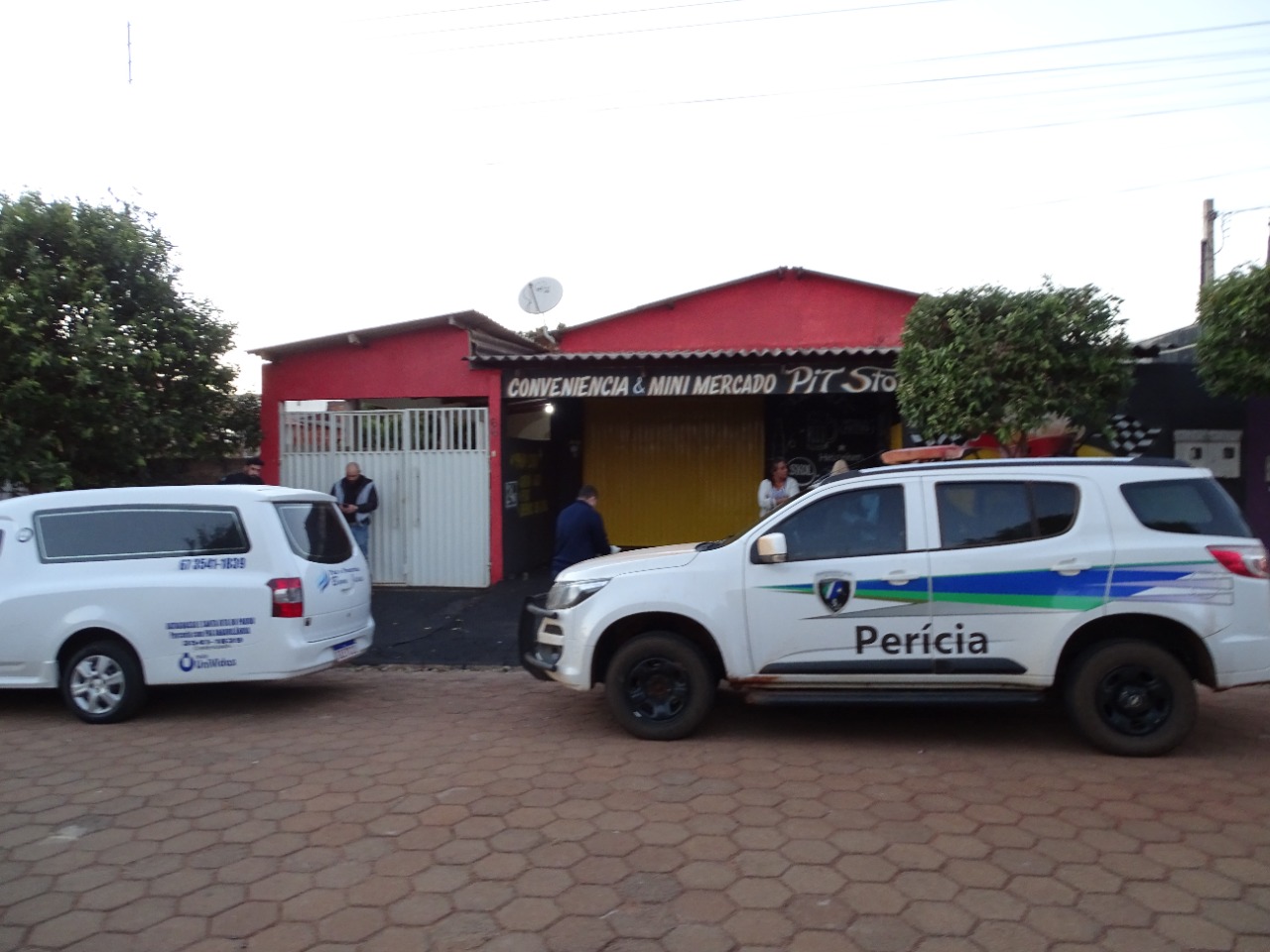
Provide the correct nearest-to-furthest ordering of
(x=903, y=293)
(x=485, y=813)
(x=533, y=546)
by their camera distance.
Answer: (x=485, y=813)
(x=533, y=546)
(x=903, y=293)

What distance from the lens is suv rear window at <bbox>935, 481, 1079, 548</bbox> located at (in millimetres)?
6055

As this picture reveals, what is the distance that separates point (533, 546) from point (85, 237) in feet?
22.6

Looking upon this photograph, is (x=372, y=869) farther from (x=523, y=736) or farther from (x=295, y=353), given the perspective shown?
(x=295, y=353)

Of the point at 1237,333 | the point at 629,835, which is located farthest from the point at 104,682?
the point at 1237,333

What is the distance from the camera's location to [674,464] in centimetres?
1543

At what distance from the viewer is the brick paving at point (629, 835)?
12.7ft

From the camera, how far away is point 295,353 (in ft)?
42.7

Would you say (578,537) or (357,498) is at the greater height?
(357,498)

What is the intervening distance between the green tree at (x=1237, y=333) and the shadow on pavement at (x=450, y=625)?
24.5 feet

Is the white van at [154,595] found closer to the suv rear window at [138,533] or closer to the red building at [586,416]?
the suv rear window at [138,533]

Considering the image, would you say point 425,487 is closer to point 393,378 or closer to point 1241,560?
point 393,378

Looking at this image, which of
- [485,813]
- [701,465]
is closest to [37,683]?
[485,813]

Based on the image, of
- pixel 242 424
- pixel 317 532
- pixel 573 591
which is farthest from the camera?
pixel 242 424

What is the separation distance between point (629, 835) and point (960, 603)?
2592 mm
